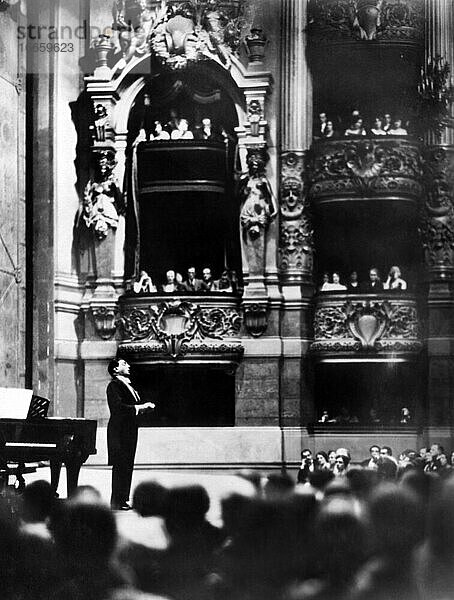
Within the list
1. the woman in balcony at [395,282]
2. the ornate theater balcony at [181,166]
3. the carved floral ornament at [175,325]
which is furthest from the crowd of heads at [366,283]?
the ornate theater balcony at [181,166]

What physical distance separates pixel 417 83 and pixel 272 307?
11.3ft

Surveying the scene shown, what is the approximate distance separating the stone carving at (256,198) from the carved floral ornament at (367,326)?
1.37m

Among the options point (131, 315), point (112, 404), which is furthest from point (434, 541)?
point (131, 315)

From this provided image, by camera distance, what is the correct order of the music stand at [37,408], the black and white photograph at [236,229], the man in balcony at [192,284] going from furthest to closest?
the man in balcony at [192,284]
the black and white photograph at [236,229]
the music stand at [37,408]

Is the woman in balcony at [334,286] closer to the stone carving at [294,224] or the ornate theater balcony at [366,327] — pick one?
the ornate theater balcony at [366,327]

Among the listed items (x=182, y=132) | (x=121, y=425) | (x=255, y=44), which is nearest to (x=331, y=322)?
(x=182, y=132)

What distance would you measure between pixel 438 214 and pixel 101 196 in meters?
4.28

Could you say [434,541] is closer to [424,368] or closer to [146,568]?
[146,568]

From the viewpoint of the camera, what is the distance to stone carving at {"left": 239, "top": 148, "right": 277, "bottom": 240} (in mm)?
17094

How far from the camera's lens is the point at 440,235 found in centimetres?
1603

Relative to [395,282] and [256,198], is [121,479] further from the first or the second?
[256,198]

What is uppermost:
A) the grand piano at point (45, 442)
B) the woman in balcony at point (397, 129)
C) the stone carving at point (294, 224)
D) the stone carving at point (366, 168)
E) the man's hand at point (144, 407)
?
the woman in balcony at point (397, 129)

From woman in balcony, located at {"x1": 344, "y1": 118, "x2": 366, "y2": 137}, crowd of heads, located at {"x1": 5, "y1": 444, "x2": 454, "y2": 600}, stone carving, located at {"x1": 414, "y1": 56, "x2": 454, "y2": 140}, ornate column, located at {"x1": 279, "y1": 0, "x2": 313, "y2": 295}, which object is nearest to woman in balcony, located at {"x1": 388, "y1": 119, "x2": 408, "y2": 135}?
stone carving, located at {"x1": 414, "y1": 56, "x2": 454, "y2": 140}

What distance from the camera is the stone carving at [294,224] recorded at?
55.6 ft
